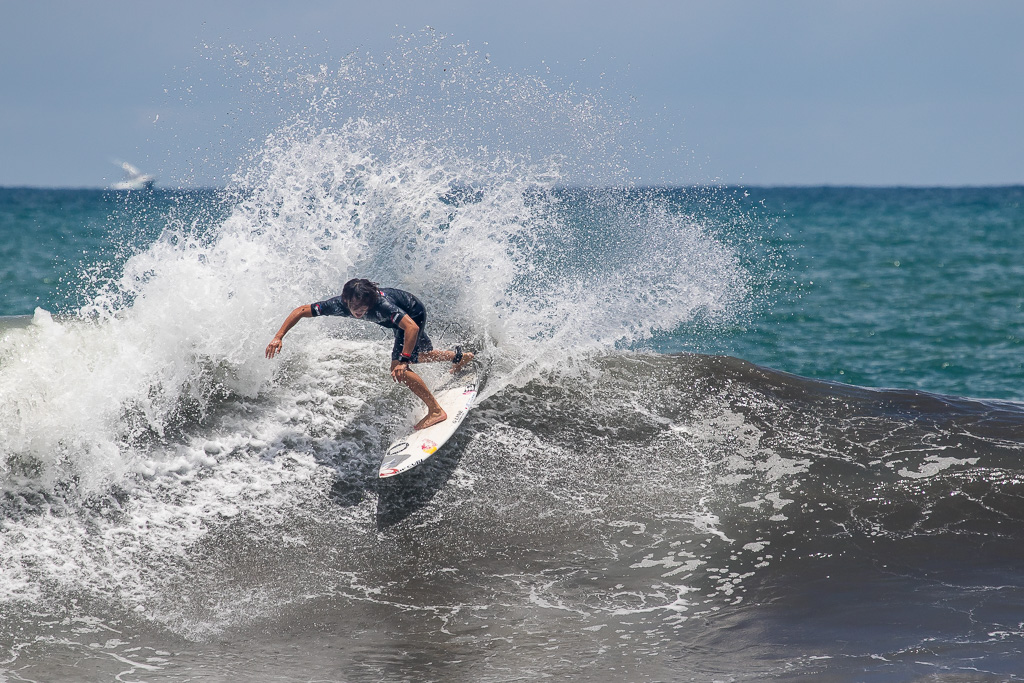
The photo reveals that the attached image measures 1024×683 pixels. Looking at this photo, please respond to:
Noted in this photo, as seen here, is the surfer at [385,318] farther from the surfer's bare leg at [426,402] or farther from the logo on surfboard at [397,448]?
the logo on surfboard at [397,448]

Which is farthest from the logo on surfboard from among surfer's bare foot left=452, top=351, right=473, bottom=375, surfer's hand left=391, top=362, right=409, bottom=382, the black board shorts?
surfer's bare foot left=452, top=351, right=473, bottom=375

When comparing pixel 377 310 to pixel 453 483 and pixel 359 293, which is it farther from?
pixel 453 483

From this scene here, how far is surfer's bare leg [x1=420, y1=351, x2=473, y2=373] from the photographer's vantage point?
751 cm

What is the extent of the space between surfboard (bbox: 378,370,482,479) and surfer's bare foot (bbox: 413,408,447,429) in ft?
0.12

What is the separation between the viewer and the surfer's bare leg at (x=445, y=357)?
7.51 meters

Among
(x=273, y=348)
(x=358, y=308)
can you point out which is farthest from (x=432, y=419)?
(x=273, y=348)

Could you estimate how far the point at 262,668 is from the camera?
4.63m

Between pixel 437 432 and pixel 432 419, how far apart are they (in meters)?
0.20

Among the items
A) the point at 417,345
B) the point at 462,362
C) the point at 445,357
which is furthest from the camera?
the point at 462,362

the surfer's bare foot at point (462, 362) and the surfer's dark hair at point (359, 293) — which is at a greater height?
the surfer's dark hair at point (359, 293)

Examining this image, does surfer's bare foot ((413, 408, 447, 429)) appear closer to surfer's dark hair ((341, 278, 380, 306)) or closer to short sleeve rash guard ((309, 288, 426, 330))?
short sleeve rash guard ((309, 288, 426, 330))

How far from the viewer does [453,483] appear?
655cm

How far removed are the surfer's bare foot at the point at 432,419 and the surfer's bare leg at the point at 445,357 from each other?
0.68 m

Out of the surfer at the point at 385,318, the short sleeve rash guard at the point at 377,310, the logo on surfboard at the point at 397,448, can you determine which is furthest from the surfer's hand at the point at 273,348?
the logo on surfboard at the point at 397,448
